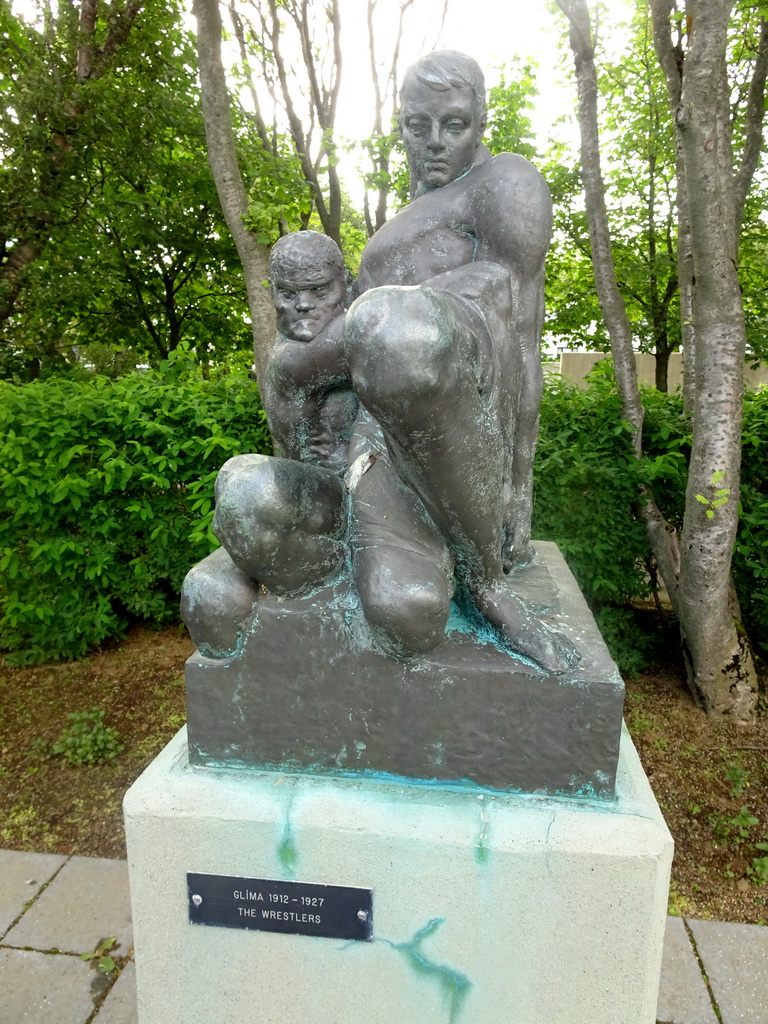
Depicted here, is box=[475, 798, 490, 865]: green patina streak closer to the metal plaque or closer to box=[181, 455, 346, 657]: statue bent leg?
the metal plaque

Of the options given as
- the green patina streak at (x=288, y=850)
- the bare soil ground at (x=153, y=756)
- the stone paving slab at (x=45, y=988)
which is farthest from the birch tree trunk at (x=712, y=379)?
the stone paving slab at (x=45, y=988)

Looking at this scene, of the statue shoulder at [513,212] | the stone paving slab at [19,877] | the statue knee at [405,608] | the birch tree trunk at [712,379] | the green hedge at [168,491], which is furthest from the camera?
the green hedge at [168,491]

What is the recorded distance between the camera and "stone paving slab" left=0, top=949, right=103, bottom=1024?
2.30m

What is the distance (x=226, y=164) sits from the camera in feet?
16.9

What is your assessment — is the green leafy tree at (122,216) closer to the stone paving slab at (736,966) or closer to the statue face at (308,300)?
the statue face at (308,300)

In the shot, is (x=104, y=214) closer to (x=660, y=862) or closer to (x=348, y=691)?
Result: (x=348, y=691)

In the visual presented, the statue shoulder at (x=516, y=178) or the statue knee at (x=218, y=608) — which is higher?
the statue shoulder at (x=516, y=178)

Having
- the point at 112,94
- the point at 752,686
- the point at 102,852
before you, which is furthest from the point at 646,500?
the point at 112,94

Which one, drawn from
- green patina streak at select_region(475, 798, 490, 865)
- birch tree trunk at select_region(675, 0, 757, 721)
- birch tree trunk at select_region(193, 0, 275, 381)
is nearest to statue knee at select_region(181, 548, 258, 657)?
green patina streak at select_region(475, 798, 490, 865)

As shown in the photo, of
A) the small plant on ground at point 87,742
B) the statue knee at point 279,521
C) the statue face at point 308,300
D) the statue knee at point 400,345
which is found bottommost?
the small plant on ground at point 87,742

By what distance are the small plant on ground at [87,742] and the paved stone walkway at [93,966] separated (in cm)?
82

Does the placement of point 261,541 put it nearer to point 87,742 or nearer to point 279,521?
point 279,521

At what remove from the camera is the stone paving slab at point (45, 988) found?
230 cm

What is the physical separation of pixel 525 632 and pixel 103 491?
12.0 feet
